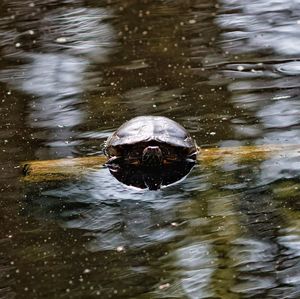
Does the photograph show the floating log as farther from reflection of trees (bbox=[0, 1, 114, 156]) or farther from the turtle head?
reflection of trees (bbox=[0, 1, 114, 156])

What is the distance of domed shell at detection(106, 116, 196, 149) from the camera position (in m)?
5.66

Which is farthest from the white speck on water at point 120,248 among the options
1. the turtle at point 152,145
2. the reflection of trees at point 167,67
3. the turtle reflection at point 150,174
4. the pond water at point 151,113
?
the reflection of trees at point 167,67

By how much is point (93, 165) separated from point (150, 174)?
1.23ft

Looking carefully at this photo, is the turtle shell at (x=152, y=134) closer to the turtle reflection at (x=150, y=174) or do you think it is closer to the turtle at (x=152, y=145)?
the turtle at (x=152, y=145)

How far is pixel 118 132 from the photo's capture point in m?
5.83

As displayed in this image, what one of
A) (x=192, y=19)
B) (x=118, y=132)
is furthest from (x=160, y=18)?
(x=118, y=132)

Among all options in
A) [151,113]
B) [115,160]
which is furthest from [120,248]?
[151,113]

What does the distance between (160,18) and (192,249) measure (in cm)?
507

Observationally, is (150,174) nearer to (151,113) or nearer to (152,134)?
(152,134)

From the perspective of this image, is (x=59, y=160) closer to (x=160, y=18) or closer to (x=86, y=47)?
(x=86, y=47)

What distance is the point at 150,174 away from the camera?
5.57m

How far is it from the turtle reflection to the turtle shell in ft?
0.45

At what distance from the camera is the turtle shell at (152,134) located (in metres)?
5.65

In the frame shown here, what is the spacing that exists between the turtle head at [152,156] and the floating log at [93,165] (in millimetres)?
257
